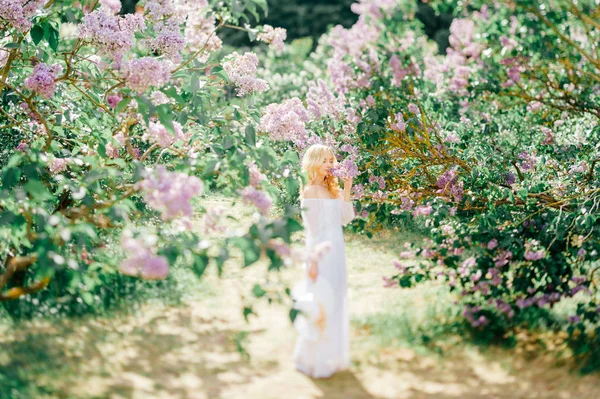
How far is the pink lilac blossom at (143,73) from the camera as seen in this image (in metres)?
4.38

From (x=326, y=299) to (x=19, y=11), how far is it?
10.3 feet

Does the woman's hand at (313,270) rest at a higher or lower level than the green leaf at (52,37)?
lower

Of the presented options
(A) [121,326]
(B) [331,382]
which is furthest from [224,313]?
(B) [331,382]

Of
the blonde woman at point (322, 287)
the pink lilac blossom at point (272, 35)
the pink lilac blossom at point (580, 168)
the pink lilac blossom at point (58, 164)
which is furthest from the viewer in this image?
the pink lilac blossom at point (580, 168)

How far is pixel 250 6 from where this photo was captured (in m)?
4.39

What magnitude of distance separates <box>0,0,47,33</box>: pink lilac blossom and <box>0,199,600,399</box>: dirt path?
240 centimetres

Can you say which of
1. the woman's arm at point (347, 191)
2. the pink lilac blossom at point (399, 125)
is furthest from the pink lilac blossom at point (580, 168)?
the woman's arm at point (347, 191)

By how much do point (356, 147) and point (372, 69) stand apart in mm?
946

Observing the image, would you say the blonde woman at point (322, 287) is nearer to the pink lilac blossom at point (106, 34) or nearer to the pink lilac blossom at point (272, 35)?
the pink lilac blossom at point (272, 35)

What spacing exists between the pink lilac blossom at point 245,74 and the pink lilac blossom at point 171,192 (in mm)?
2027

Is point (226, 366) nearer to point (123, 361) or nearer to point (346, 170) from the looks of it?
point (123, 361)

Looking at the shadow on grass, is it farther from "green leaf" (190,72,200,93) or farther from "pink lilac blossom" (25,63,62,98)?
"green leaf" (190,72,200,93)

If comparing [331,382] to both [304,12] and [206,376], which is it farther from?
[304,12]

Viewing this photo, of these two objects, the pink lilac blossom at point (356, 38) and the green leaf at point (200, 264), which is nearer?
the green leaf at point (200, 264)
